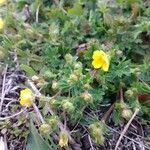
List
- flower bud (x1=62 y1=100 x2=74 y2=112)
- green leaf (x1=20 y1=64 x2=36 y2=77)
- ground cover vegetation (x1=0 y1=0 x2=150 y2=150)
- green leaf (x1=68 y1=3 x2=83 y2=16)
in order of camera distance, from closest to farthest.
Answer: flower bud (x1=62 y1=100 x2=74 y2=112)
ground cover vegetation (x1=0 y1=0 x2=150 y2=150)
green leaf (x1=20 y1=64 x2=36 y2=77)
green leaf (x1=68 y1=3 x2=83 y2=16)

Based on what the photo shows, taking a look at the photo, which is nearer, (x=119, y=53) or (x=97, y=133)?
(x=97, y=133)

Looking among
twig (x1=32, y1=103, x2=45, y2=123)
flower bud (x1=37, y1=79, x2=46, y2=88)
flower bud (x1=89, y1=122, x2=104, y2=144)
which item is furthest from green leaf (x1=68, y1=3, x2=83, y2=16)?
flower bud (x1=89, y1=122, x2=104, y2=144)

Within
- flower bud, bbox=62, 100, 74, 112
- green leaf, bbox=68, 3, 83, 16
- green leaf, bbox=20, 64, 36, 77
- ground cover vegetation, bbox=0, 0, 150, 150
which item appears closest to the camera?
flower bud, bbox=62, 100, 74, 112

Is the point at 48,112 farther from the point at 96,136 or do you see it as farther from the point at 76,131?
the point at 96,136

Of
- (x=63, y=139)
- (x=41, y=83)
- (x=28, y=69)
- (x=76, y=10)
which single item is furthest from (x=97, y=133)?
(x=76, y=10)

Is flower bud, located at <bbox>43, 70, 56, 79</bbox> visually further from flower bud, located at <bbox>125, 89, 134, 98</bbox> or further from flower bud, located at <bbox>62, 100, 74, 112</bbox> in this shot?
flower bud, located at <bbox>125, 89, 134, 98</bbox>

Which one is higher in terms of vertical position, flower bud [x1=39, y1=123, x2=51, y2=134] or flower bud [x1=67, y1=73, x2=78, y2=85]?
flower bud [x1=67, y1=73, x2=78, y2=85]

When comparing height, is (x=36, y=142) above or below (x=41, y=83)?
below

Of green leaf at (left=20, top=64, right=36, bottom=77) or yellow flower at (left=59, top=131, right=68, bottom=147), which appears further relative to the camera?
green leaf at (left=20, top=64, right=36, bottom=77)

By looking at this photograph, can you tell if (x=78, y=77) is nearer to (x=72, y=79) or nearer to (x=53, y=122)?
(x=72, y=79)
